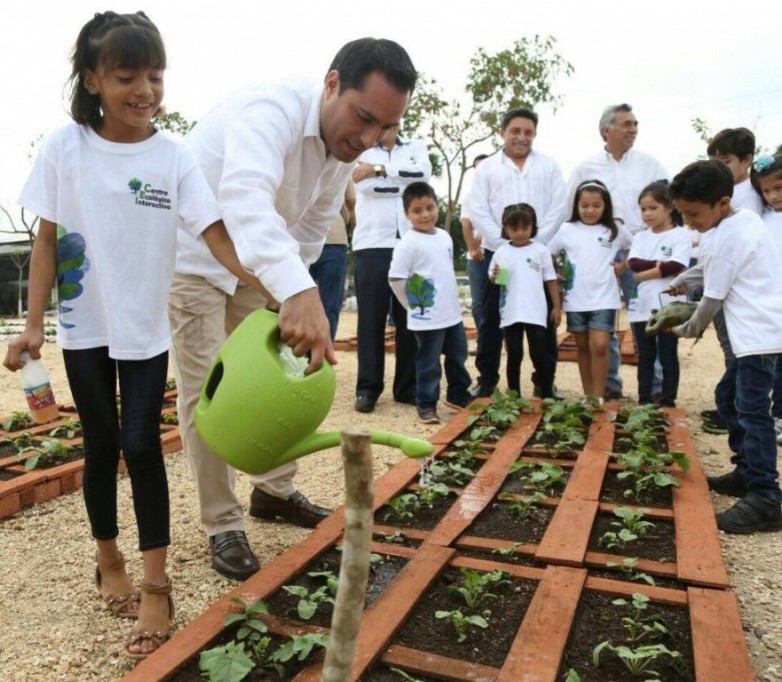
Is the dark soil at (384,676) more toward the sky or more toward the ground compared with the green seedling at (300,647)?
more toward the ground

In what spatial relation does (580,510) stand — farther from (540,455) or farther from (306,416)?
(306,416)

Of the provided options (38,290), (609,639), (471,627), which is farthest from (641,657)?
(38,290)

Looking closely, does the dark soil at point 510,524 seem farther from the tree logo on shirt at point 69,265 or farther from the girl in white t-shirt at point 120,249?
the tree logo on shirt at point 69,265

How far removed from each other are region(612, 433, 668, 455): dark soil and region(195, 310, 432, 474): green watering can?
2177mm

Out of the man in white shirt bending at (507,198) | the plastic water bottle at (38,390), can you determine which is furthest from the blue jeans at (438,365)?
the plastic water bottle at (38,390)

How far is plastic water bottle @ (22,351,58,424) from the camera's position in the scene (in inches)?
82.5

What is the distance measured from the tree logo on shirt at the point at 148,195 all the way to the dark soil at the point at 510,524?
4.67ft

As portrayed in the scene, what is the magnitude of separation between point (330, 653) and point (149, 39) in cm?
156

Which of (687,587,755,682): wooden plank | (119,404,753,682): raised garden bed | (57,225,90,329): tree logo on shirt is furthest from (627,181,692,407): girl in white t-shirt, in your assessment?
(57,225,90,329): tree logo on shirt

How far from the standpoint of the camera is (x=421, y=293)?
176 inches

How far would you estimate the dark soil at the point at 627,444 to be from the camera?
11.3ft

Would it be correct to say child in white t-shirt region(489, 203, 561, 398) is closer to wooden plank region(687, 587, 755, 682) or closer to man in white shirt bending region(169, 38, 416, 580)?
man in white shirt bending region(169, 38, 416, 580)

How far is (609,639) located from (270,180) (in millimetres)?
1398

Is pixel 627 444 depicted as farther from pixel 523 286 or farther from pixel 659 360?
pixel 523 286
